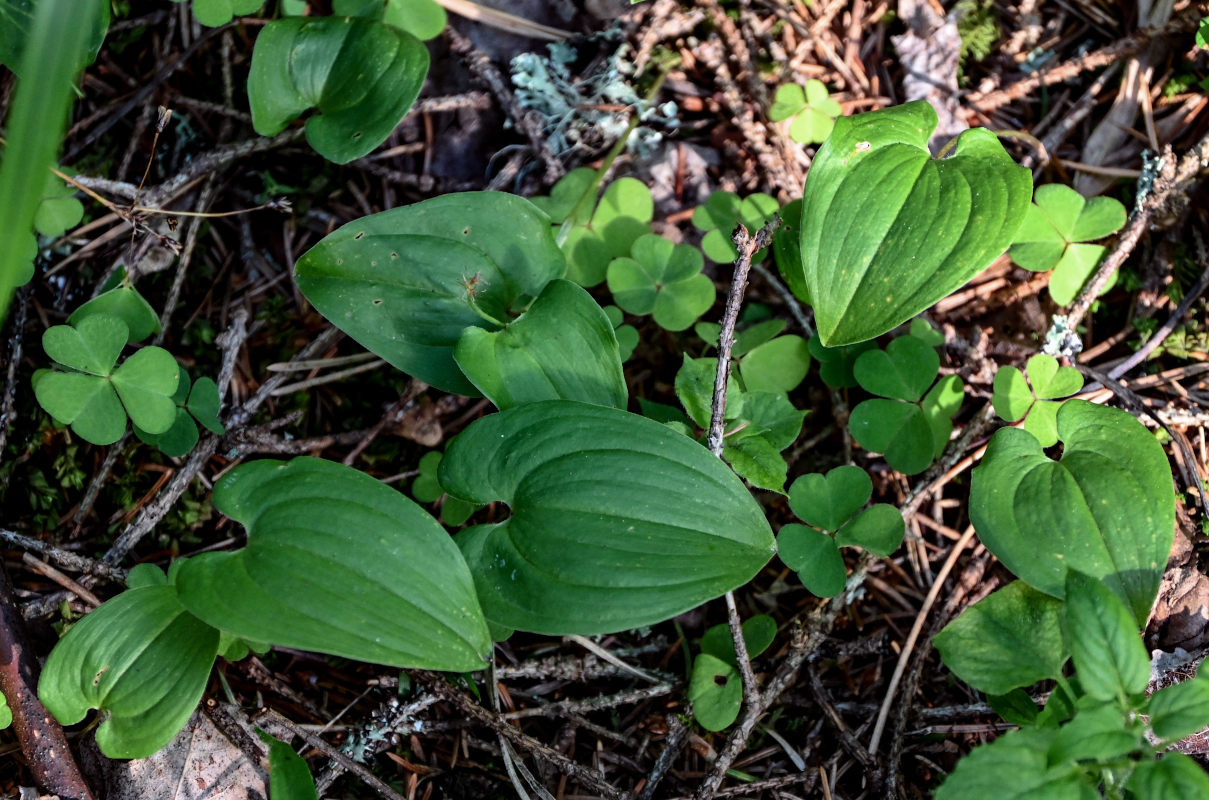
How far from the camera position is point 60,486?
7.00ft

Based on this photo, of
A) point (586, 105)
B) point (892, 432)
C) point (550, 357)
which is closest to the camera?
point (550, 357)

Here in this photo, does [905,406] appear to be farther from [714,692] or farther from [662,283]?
[714,692]

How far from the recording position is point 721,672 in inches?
74.2

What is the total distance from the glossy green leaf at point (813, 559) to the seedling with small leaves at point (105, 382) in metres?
1.55

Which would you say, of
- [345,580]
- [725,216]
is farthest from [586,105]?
[345,580]

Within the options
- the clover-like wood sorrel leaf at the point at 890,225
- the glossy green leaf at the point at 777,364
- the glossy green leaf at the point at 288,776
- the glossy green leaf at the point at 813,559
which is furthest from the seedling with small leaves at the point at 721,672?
the glossy green leaf at the point at 288,776

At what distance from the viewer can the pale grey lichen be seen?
2.51m

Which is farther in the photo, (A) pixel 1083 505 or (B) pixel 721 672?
(B) pixel 721 672

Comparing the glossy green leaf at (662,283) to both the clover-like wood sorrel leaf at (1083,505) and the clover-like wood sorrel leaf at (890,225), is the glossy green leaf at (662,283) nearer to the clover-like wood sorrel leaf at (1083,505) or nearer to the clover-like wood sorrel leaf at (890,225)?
the clover-like wood sorrel leaf at (890,225)

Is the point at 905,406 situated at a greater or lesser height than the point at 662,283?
Answer: lesser

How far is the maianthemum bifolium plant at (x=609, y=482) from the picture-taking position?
153cm

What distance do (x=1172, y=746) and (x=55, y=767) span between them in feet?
7.86

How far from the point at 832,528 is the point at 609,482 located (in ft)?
2.13

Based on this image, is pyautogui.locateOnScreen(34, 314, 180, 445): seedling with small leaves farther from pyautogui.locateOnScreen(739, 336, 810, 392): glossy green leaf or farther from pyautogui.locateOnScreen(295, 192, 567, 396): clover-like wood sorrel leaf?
pyautogui.locateOnScreen(739, 336, 810, 392): glossy green leaf
